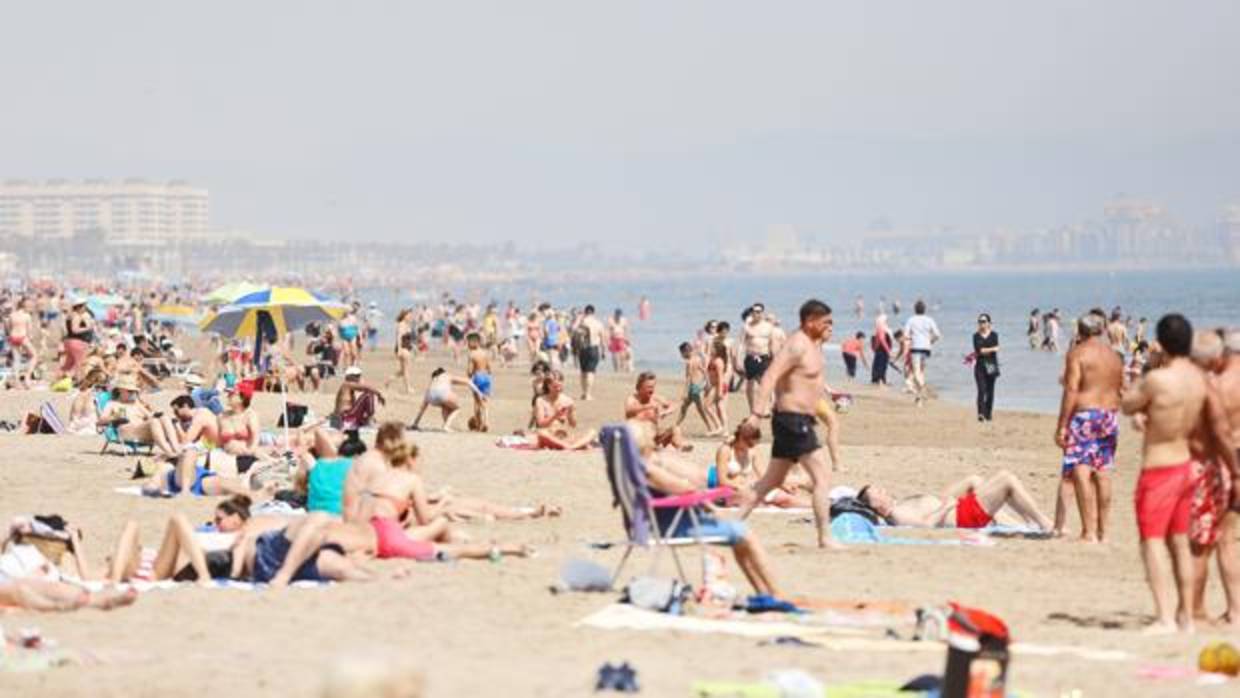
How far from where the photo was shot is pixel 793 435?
1227cm

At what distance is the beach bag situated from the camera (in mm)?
10203

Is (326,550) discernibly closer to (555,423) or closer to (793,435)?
(793,435)

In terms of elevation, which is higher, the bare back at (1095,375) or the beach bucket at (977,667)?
the bare back at (1095,375)

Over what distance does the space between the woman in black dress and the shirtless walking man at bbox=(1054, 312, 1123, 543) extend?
10537 mm

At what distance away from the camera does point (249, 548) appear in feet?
37.3

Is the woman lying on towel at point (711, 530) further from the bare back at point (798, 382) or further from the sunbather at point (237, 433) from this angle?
the sunbather at point (237, 433)

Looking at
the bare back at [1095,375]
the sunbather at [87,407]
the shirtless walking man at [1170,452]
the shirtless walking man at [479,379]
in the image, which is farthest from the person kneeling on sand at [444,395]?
the shirtless walking man at [1170,452]

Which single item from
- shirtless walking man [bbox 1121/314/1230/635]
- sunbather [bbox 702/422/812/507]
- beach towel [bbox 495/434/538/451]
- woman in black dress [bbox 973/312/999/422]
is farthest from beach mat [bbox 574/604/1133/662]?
woman in black dress [bbox 973/312/999/422]

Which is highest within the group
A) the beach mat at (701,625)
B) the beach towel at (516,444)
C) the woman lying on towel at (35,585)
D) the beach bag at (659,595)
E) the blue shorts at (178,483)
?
the beach bag at (659,595)

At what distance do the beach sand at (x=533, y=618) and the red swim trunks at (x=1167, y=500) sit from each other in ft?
1.59

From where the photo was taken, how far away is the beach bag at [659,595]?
10.2 metres

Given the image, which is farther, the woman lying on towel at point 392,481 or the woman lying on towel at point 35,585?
the woman lying on towel at point 392,481

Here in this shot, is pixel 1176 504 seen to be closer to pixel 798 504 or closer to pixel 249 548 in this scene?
pixel 249 548

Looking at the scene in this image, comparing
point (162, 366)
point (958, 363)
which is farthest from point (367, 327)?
point (162, 366)
